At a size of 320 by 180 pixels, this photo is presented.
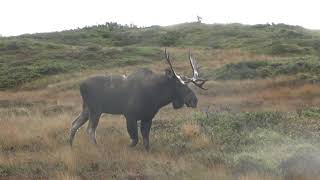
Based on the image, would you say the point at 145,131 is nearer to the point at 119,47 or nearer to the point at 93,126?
the point at 93,126

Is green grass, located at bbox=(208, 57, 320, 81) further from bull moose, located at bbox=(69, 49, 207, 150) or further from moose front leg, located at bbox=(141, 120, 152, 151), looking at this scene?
moose front leg, located at bbox=(141, 120, 152, 151)

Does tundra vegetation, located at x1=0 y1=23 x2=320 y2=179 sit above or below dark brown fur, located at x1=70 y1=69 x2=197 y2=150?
below

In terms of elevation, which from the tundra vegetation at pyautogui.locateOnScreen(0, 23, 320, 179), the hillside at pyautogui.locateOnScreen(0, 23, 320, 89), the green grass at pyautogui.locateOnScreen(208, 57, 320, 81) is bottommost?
the hillside at pyautogui.locateOnScreen(0, 23, 320, 89)

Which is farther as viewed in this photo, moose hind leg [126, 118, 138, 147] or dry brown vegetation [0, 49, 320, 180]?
moose hind leg [126, 118, 138, 147]

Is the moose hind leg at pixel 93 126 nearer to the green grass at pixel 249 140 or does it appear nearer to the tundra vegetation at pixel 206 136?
the tundra vegetation at pixel 206 136

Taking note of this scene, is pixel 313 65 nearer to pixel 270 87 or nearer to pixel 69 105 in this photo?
pixel 270 87

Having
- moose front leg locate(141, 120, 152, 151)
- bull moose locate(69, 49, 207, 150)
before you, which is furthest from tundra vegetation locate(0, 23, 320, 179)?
bull moose locate(69, 49, 207, 150)

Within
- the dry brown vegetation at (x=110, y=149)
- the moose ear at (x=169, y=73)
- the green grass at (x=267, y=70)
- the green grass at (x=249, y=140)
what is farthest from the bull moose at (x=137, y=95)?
the green grass at (x=267, y=70)

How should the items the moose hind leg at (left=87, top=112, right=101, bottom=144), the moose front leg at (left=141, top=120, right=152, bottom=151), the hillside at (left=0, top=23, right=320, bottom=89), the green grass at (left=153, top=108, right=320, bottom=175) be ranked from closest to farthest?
the green grass at (left=153, top=108, right=320, bottom=175) < the moose front leg at (left=141, top=120, right=152, bottom=151) < the moose hind leg at (left=87, top=112, right=101, bottom=144) < the hillside at (left=0, top=23, right=320, bottom=89)

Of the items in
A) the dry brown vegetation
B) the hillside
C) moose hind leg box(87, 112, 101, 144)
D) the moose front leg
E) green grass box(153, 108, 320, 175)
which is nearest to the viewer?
the dry brown vegetation

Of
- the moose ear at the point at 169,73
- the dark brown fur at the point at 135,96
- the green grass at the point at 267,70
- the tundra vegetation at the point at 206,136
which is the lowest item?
the green grass at the point at 267,70

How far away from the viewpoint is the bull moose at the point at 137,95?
12492 millimetres

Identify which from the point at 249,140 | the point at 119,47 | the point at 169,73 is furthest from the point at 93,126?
the point at 119,47

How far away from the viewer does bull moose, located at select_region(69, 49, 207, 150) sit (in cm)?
1249
